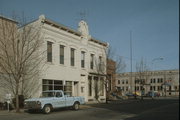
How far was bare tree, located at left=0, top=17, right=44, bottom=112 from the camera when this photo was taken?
20844mm

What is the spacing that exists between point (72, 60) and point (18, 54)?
1065cm

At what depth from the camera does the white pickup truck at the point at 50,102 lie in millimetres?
18250

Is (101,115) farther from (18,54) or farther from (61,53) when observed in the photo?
(61,53)

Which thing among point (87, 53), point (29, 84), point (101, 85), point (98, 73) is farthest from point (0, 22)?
point (101, 85)

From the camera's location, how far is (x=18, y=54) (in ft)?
68.4

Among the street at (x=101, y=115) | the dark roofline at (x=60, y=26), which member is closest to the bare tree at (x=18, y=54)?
the dark roofline at (x=60, y=26)

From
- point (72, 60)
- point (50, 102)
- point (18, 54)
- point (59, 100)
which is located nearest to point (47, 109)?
point (50, 102)

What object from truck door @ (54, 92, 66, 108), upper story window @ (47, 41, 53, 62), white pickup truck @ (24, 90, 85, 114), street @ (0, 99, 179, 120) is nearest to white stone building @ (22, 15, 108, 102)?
upper story window @ (47, 41, 53, 62)

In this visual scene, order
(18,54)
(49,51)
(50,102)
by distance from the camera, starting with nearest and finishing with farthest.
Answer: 1. (50,102)
2. (18,54)
3. (49,51)

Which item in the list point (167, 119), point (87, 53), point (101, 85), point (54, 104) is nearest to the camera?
point (167, 119)

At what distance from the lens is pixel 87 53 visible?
33562 mm

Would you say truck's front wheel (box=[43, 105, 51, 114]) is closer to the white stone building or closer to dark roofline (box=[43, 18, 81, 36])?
the white stone building

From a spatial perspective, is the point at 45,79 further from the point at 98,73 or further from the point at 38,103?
the point at 98,73

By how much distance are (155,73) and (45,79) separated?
66.1 metres
